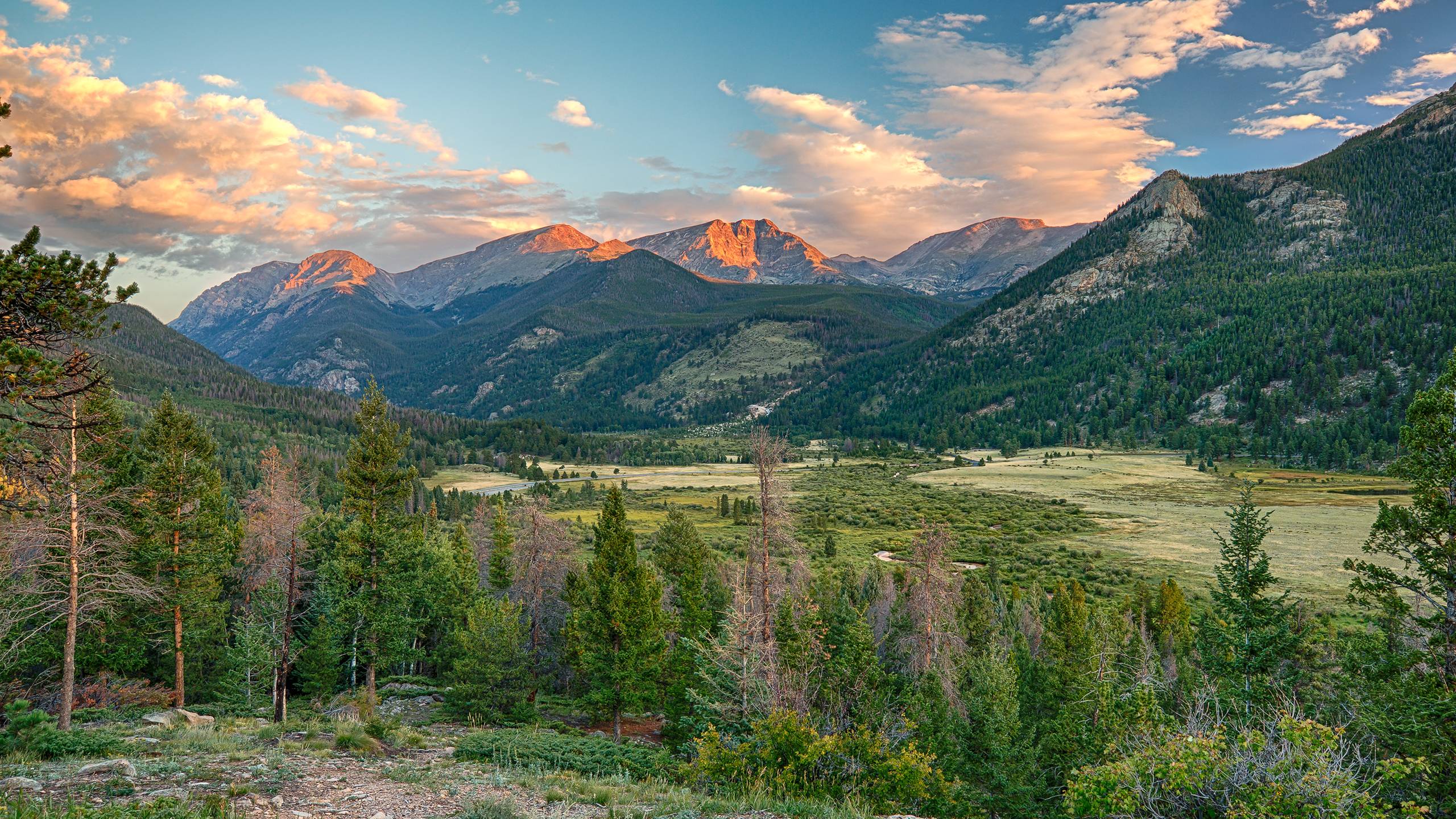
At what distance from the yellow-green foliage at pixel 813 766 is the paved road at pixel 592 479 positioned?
398ft

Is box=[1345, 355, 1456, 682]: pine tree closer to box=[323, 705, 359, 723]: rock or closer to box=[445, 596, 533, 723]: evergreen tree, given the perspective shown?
box=[323, 705, 359, 723]: rock

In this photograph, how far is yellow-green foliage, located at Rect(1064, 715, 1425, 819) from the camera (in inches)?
385

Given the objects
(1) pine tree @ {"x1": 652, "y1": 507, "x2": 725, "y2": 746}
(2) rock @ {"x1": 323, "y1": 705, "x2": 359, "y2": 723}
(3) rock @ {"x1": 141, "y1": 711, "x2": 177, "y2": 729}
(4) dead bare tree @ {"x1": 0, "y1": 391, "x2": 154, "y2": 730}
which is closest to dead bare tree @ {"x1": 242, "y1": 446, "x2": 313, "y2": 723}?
(2) rock @ {"x1": 323, "y1": 705, "x2": 359, "y2": 723}

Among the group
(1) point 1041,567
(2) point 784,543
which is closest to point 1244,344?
(1) point 1041,567

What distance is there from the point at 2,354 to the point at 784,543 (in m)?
21.0

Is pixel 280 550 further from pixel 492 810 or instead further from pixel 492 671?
pixel 492 810

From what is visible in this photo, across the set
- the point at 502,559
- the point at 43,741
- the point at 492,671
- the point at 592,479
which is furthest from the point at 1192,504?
the point at 592,479

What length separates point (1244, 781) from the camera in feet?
35.1

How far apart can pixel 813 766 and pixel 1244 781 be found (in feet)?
36.4

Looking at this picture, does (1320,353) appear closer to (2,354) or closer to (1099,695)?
(1099,695)

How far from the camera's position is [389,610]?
109 feet

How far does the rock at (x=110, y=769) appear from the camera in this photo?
1299 centimetres

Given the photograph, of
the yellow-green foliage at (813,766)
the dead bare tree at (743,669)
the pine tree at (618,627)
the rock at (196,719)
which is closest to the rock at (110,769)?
the rock at (196,719)

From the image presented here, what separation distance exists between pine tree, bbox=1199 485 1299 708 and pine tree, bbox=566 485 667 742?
2340cm
